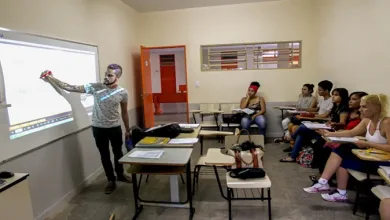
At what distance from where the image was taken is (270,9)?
5062 mm

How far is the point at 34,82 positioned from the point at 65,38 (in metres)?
0.73

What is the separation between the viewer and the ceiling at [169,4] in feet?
15.6

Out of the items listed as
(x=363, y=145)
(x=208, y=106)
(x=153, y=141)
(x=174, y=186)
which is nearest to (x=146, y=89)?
(x=208, y=106)

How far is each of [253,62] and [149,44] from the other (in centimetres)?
228

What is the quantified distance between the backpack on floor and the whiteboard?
10.2ft

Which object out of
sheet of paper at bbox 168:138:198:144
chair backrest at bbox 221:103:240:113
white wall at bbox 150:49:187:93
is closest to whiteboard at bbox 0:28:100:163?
sheet of paper at bbox 168:138:198:144

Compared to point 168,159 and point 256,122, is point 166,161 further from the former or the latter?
point 256,122

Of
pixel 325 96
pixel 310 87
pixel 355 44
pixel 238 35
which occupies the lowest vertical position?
pixel 325 96

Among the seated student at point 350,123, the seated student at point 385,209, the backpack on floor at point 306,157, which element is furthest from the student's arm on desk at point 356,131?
the seated student at point 385,209

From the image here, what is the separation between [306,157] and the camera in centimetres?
367

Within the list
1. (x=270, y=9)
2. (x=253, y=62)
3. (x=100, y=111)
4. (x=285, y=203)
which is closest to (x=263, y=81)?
(x=253, y=62)

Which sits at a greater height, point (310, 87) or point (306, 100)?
point (310, 87)

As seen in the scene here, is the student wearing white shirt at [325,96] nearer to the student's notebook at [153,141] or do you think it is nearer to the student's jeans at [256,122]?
the student's jeans at [256,122]

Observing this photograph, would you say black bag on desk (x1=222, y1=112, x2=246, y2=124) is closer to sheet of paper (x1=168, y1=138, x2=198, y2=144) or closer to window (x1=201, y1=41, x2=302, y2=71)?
window (x1=201, y1=41, x2=302, y2=71)
